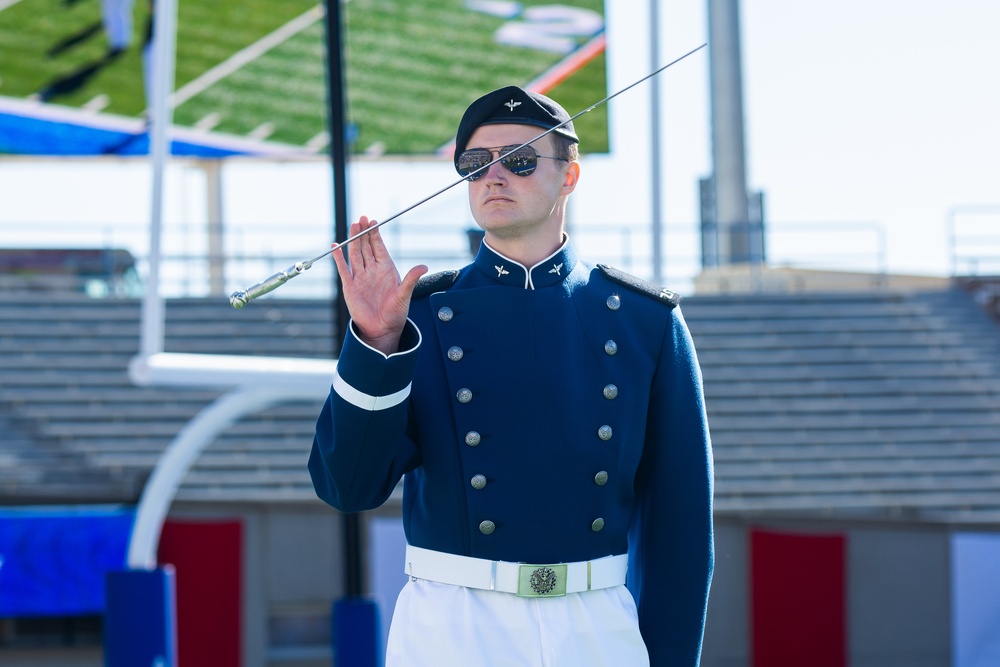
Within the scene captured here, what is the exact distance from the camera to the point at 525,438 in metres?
1.78

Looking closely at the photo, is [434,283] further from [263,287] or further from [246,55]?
[246,55]

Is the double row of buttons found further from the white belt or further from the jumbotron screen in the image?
the jumbotron screen

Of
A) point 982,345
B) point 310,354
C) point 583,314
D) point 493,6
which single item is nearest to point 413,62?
point 493,6

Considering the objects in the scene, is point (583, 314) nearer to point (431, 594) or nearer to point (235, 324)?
point (431, 594)

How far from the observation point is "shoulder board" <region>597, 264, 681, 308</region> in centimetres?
194

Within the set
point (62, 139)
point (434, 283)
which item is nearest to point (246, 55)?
point (62, 139)

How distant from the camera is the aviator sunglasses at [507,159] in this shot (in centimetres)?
179

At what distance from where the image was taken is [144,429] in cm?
1016

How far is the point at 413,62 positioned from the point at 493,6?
103 cm

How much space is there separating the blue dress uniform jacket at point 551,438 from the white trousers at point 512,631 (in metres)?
0.06

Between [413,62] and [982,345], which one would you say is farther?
[413,62]

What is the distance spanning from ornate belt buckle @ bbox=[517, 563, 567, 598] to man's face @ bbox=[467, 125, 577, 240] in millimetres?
487

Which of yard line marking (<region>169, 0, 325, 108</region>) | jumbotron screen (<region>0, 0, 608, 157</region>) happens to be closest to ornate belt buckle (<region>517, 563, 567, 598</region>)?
jumbotron screen (<region>0, 0, 608, 157</region>)

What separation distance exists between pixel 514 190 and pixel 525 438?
1.16 ft
